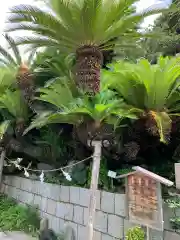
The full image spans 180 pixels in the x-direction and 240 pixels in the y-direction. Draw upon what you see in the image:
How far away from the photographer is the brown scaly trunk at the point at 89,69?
16.5ft

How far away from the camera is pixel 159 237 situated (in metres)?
4.27

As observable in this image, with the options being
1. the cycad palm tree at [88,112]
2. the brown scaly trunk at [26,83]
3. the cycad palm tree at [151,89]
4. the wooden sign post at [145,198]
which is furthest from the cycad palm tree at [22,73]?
the wooden sign post at [145,198]

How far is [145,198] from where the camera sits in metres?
4.28

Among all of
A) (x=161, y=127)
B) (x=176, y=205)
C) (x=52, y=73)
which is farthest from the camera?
(x=52, y=73)

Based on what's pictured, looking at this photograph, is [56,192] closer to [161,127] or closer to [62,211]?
[62,211]

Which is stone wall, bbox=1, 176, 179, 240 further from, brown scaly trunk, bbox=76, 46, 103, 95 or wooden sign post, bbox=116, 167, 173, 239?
brown scaly trunk, bbox=76, 46, 103, 95

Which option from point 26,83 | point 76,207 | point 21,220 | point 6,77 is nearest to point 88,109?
point 76,207

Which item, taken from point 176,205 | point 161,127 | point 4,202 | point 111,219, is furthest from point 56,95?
point 4,202

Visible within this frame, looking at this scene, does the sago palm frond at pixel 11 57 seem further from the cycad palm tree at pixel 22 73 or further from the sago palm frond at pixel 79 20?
the sago palm frond at pixel 79 20

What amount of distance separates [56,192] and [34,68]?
357 cm

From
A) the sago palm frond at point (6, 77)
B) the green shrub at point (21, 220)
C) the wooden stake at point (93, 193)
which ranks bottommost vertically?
the green shrub at point (21, 220)

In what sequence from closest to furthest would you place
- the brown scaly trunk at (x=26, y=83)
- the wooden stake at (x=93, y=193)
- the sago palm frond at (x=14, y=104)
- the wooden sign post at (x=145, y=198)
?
1. the wooden sign post at (x=145, y=198)
2. the wooden stake at (x=93, y=193)
3. the brown scaly trunk at (x=26, y=83)
4. the sago palm frond at (x=14, y=104)

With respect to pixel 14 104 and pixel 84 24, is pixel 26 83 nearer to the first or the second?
pixel 14 104

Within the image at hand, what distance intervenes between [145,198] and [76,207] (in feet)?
8.44
